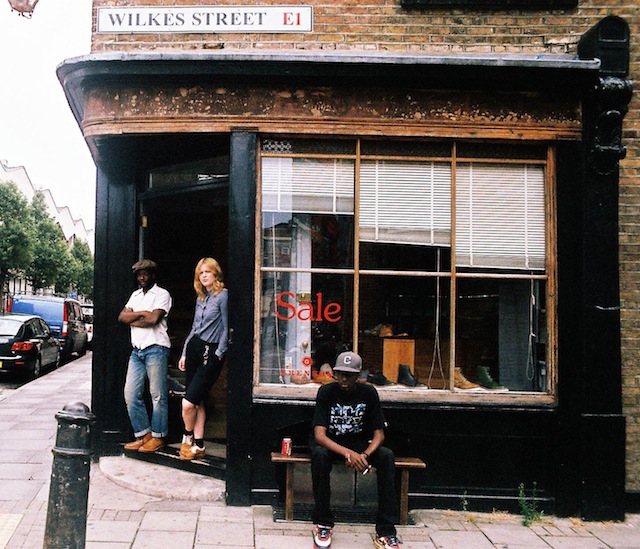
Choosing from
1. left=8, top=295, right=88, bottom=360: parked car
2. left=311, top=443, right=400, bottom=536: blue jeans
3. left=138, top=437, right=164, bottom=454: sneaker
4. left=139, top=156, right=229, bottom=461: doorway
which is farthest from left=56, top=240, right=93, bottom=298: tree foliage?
left=311, top=443, right=400, bottom=536: blue jeans

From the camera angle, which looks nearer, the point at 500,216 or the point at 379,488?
the point at 379,488

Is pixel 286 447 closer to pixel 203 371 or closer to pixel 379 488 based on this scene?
pixel 379 488

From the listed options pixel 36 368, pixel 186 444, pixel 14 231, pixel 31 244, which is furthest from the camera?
pixel 31 244

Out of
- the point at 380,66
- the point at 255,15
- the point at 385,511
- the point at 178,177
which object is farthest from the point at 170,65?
the point at 385,511

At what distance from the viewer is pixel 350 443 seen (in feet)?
16.1

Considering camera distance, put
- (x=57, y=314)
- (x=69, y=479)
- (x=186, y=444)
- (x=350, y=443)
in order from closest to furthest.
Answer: (x=69, y=479) → (x=350, y=443) → (x=186, y=444) → (x=57, y=314)

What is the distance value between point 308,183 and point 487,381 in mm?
2526

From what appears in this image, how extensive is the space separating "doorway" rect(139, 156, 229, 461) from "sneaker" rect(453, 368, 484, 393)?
2445 millimetres

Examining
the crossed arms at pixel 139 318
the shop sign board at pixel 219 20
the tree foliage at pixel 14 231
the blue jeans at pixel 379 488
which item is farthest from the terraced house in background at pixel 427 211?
the tree foliage at pixel 14 231

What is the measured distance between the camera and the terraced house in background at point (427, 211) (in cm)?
545

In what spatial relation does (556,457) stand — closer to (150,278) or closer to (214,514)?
(214,514)

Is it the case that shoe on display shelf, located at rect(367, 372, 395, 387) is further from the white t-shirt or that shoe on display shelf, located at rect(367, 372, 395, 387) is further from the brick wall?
the brick wall

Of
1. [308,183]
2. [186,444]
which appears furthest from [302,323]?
[186,444]

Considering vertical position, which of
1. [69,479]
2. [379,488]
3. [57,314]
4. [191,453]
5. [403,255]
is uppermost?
[403,255]
